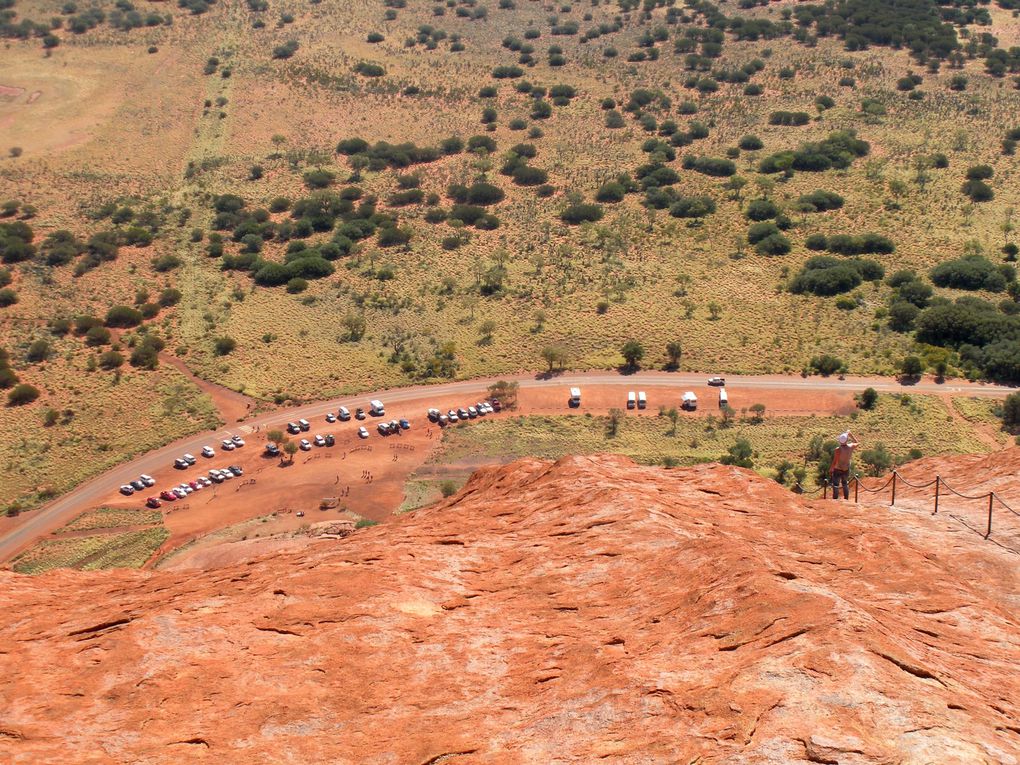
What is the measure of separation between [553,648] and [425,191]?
10799cm

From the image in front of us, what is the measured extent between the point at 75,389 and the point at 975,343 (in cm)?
7777

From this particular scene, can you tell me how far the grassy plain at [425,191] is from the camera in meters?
85.2

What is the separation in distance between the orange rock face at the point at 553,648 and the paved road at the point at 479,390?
153ft

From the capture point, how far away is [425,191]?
123 metres

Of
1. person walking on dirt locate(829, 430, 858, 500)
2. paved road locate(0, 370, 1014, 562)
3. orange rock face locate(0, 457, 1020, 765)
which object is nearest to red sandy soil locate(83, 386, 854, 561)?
paved road locate(0, 370, 1014, 562)

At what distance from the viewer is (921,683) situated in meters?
16.8

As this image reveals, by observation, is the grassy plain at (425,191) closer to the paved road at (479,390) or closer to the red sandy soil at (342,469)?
the paved road at (479,390)

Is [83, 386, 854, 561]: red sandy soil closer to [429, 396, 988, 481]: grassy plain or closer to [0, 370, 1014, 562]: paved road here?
[0, 370, 1014, 562]: paved road

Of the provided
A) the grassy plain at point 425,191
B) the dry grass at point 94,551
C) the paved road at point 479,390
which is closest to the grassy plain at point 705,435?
the paved road at point 479,390

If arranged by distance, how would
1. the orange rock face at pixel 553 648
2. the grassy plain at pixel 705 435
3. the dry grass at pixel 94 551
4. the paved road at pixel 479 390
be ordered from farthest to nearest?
the paved road at pixel 479 390 → the grassy plain at pixel 705 435 → the dry grass at pixel 94 551 → the orange rock face at pixel 553 648

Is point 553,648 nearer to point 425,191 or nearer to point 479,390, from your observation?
point 479,390

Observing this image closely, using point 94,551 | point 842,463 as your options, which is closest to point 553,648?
point 842,463

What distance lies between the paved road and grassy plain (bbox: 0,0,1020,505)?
5.79 ft

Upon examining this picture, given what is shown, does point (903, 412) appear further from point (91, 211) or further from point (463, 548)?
point (91, 211)
